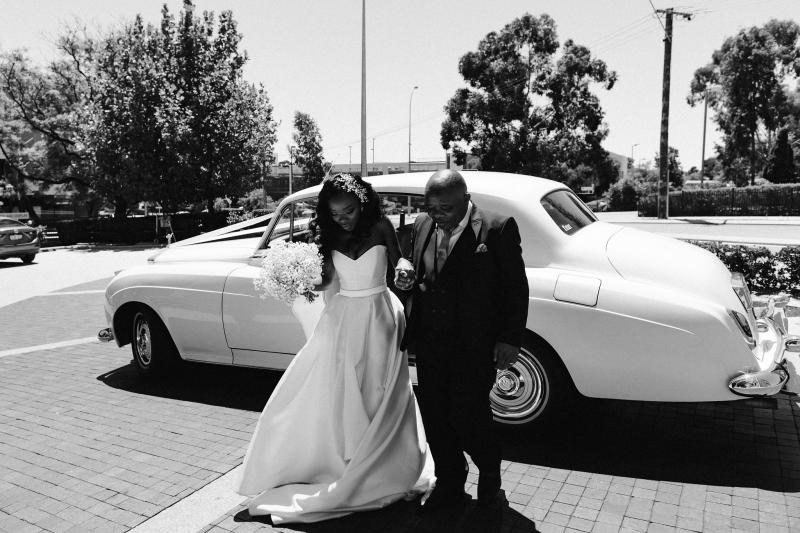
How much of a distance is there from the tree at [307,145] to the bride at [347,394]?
44970 mm

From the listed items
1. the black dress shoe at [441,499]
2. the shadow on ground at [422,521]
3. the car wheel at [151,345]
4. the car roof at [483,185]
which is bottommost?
the shadow on ground at [422,521]

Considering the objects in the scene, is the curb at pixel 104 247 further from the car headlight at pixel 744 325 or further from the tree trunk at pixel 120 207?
the car headlight at pixel 744 325

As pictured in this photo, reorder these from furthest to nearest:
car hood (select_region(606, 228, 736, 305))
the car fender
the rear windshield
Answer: the car fender → the rear windshield → car hood (select_region(606, 228, 736, 305))

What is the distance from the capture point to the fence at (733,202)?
1332 inches

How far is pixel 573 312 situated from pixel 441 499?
1.38 meters

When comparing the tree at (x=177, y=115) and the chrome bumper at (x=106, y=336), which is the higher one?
the tree at (x=177, y=115)

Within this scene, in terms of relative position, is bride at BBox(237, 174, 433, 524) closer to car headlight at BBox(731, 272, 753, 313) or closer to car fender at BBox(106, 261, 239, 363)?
car fender at BBox(106, 261, 239, 363)

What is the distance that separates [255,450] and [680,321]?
2.54 meters

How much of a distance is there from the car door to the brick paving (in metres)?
0.50

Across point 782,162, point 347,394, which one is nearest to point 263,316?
point 347,394

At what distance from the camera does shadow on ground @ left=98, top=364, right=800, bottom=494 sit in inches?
144

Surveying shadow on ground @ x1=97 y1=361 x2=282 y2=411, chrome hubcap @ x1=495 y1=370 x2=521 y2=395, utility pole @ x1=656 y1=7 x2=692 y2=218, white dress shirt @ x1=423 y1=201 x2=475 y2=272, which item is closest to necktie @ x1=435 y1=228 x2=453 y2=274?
white dress shirt @ x1=423 y1=201 x2=475 y2=272

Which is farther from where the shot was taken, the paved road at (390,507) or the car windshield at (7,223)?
the car windshield at (7,223)

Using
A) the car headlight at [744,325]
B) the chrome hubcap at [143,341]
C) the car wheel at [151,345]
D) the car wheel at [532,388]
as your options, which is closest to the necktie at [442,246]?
the car wheel at [532,388]
